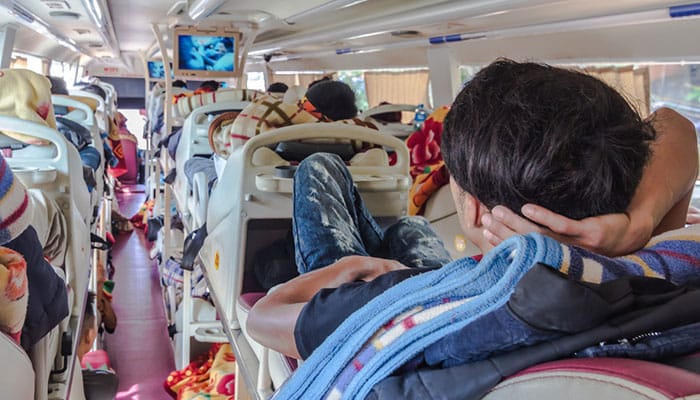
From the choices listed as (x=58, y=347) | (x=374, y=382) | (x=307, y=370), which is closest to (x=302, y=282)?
(x=307, y=370)

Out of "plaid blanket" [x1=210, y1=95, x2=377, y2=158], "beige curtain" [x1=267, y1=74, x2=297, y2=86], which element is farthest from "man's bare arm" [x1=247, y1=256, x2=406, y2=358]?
"beige curtain" [x1=267, y1=74, x2=297, y2=86]

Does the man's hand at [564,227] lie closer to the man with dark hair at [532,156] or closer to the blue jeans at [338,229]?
the man with dark hair at [532,156]

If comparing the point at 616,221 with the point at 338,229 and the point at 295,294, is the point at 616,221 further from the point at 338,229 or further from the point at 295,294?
the point at 338,229

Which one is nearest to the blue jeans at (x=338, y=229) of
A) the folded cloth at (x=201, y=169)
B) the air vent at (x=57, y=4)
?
the folded cloth at (x=201, y=169)

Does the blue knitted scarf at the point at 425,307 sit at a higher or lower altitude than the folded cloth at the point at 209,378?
higher

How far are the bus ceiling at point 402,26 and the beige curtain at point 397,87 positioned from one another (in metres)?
0.22

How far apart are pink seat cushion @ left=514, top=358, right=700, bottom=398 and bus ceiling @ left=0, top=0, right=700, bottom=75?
3196 mm

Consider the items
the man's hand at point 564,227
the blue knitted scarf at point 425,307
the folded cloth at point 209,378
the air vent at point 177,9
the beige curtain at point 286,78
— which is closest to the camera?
the blue knitted scarf at point 425,307

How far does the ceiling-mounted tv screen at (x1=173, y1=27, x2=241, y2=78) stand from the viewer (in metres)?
6.39

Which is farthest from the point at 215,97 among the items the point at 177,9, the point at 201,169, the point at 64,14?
the point at 64,14

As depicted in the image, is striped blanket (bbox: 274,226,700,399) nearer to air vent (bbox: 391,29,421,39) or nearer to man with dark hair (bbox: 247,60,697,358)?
man with dark hair (bbox: 247,60,697,358)

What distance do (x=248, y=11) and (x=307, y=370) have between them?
21.0 feet

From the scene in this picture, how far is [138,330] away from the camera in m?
5.58

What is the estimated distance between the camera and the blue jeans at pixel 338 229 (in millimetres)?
1754
